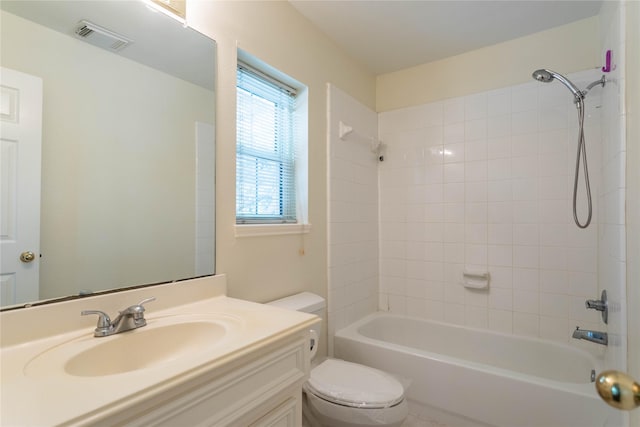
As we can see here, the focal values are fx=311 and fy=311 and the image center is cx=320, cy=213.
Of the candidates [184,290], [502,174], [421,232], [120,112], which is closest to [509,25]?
[502,174]

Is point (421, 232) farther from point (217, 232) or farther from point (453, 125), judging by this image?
point (217, 232)

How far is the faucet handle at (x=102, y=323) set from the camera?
2.98 feet

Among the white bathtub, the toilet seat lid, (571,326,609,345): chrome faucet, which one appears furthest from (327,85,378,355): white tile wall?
(571,326,609,345): chrome faucet

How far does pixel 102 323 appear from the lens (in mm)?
930

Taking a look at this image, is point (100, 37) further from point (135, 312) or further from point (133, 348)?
point (133, 348)

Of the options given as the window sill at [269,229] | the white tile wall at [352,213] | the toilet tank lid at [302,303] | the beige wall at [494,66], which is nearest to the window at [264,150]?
the window sill at [269,229]

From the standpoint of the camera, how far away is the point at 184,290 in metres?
1.21

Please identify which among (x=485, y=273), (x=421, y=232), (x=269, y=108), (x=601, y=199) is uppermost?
(x=269, y=108)

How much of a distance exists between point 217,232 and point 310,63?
127 centimetres

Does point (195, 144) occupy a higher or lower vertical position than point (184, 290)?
higher

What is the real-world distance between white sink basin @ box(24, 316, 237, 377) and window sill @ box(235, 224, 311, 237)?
1.72 ft

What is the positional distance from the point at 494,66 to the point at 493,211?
1.05 meters

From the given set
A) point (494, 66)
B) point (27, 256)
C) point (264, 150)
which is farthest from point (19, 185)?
point (494, 66)

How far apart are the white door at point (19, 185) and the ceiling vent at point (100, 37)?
0.23 metres
